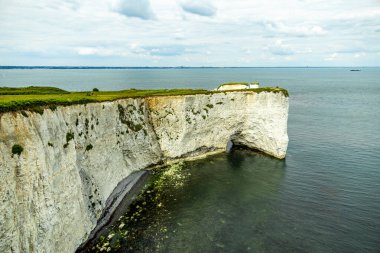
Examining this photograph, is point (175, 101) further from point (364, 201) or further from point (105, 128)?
point (364, 201)

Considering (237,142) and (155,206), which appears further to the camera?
(237,142)

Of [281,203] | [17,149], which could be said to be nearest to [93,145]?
[17,149]

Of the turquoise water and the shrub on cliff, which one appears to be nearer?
the shrub on cliff

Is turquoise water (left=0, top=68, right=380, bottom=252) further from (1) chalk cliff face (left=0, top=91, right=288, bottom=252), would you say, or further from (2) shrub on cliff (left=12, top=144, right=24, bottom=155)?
(2) shrub on cliff (left=12, top=144, right=24, bottom=155)

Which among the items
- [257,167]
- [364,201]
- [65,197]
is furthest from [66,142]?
[364,201]

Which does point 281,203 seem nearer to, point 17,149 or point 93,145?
point 93,145

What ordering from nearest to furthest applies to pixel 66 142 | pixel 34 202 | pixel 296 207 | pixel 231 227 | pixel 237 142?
1. pixel 34 202
2. pixel 66 142
3. pixel 231 227
4. pixel 296 207
5. pixel 237 142

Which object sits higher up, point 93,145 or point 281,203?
point 93,145

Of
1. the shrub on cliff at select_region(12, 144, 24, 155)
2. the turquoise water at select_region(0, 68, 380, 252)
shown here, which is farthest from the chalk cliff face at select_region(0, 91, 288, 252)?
the turquoise water at select_region(0, 68, 380, 252)
